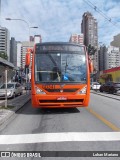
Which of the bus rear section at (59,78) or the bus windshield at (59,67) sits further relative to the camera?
the bus windshield at (59,67)

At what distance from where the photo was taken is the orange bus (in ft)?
41.3

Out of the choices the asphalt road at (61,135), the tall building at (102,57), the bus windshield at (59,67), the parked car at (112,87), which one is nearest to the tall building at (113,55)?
the tall building at (102,57)

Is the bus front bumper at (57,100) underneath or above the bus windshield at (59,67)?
underneath

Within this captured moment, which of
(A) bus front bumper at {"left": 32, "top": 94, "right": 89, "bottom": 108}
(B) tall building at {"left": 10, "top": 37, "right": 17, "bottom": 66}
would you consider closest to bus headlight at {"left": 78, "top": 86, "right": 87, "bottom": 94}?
(A) bus front bumper at {"left": 32, "top": 94, "right": 89, "bottom": 108}

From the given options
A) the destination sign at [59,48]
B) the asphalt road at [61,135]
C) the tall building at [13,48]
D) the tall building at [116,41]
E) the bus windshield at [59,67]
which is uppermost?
the tall building at [116,41]

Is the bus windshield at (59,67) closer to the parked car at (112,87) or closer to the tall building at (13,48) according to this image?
the parked car at (112,87)

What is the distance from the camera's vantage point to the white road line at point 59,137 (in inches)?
296

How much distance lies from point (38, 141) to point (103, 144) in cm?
166

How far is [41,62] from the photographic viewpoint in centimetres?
1292

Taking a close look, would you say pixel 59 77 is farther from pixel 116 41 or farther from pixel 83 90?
pixel 116 41

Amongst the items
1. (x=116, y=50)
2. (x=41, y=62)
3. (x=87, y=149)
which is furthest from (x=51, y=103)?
(x=116, y=50)

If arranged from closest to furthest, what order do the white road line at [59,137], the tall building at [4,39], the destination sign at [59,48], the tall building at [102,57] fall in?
1. the white road line at [59,137]
2. the destination sign at [59,48]
3. the tall building at [4,39]
4. the tall building at [102,57]

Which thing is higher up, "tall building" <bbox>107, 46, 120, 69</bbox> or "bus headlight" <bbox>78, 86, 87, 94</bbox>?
"tall building" <bbox>107, 46, 120, 69</bbox>

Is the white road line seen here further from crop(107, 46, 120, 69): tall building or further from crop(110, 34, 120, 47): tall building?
crop(107, 46, 120, 69): tall building
